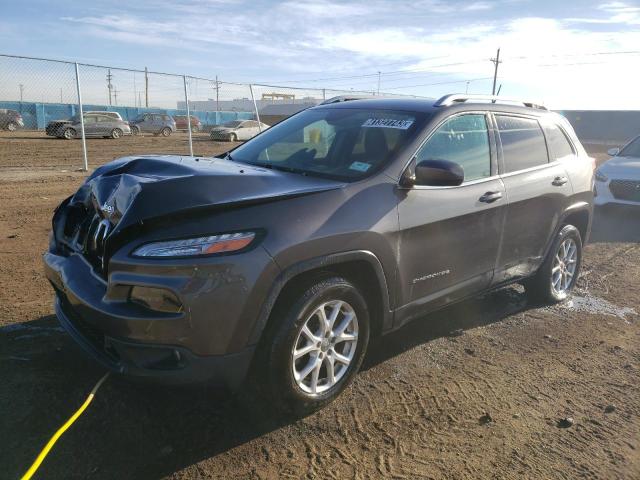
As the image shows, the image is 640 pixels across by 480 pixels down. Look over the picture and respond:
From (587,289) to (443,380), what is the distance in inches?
115

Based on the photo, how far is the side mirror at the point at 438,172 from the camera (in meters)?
3.18

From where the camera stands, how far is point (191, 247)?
2.47 m

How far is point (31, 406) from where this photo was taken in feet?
9.53

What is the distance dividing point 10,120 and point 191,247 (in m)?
34.9

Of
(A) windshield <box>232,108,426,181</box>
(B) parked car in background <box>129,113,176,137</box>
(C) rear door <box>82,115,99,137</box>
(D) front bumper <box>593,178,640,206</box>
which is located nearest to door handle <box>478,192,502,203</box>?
(A) windshield <box>232,108,426,181</box>

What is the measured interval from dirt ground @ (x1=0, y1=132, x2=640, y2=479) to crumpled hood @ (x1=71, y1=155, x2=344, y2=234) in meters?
0.91

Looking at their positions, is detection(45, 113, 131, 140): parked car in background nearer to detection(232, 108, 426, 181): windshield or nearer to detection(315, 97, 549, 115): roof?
detection(232, 108, 426, 181): windshield

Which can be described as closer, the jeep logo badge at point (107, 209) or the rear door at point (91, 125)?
the jeep logo badge at point (107, 209)

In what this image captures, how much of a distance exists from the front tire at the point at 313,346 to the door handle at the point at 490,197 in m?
1.34

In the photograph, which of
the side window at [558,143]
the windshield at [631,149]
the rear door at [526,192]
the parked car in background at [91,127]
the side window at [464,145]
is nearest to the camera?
the side window at [464,145]

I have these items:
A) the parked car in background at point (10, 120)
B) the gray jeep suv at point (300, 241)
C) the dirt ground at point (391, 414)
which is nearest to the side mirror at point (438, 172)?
the gray jeep suv at point (300, 241)

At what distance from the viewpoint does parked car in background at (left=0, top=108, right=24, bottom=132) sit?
31047 mm

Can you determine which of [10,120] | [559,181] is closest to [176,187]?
[559,181]

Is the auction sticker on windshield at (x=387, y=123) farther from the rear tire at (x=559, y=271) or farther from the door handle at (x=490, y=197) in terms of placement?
the rear tire at (x=559, y=271)
